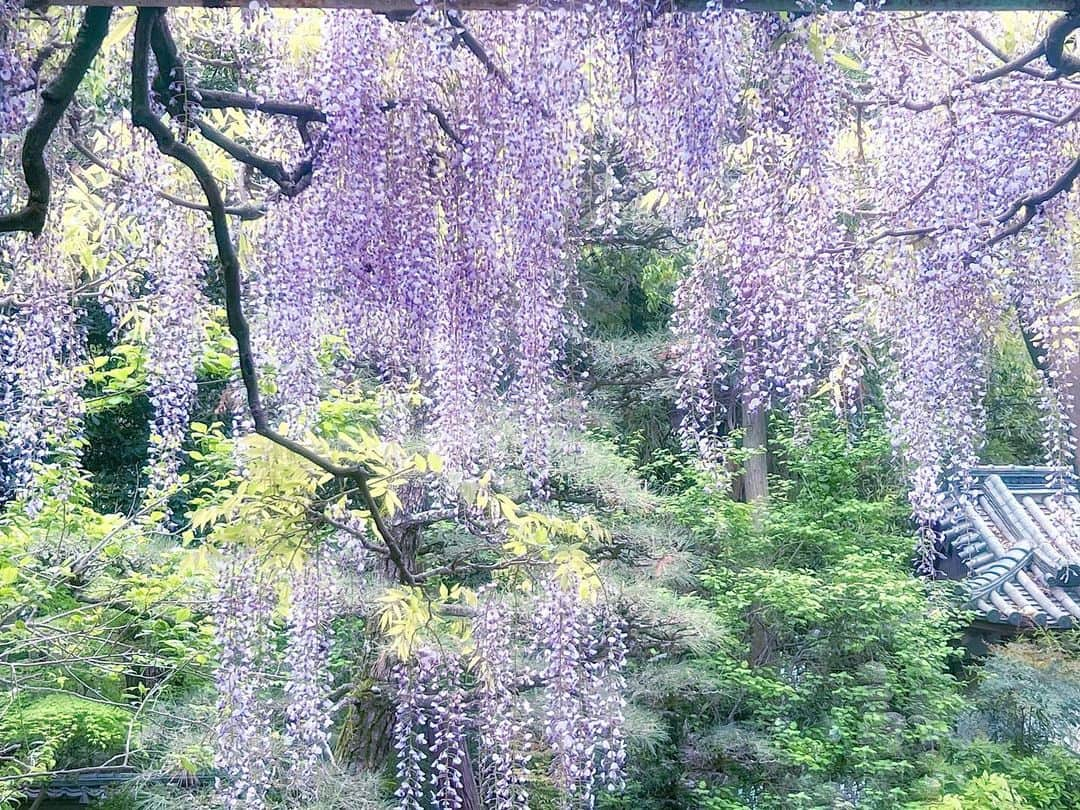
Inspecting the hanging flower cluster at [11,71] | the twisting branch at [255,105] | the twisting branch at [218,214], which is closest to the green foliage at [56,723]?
the twisting branch at [218,214]


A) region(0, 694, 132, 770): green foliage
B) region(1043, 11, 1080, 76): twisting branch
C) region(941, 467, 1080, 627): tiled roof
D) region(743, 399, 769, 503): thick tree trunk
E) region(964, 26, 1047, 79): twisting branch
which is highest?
region(743, 399, 769, 503): thick tree trunk

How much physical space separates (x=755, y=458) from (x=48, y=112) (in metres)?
7.81

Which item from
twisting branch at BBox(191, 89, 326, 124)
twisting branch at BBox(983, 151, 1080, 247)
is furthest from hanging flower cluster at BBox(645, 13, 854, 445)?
twisting branch at BBox(191, 89, 326, 124)

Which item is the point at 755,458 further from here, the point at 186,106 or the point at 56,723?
the point at 186,106

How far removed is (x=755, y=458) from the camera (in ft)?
30.7

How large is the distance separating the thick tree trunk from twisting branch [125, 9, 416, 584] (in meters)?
6.50

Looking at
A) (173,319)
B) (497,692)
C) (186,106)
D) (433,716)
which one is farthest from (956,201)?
(433,716)

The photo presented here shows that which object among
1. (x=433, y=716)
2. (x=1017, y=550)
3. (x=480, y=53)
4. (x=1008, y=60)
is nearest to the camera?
Answer: (x=480, y=53)

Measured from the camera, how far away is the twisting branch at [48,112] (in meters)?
2.11

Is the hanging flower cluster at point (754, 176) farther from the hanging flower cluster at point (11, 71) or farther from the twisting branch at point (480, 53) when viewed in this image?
the hanging flower cluster at point (11, 71)

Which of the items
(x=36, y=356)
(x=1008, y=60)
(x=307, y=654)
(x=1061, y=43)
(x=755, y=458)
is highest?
(x=755, y=458)

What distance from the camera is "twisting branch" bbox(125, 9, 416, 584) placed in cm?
222

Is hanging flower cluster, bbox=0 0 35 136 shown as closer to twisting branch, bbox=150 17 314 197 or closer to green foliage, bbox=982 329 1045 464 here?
twisting branch, bbox=150 17 314 197

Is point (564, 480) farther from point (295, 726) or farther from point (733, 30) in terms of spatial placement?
point (733, 30)
